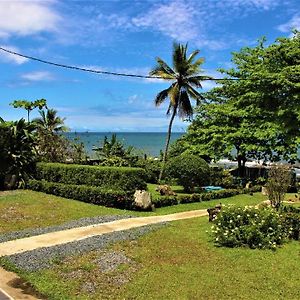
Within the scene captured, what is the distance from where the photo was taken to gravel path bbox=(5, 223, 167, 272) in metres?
10.1

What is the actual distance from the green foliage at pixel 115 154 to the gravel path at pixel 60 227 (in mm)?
11811

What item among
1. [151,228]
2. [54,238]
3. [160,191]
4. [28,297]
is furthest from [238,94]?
[28,297]

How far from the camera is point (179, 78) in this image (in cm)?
3169

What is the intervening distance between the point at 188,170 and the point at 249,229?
1183cm

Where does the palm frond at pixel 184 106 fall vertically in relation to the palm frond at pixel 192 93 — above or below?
below

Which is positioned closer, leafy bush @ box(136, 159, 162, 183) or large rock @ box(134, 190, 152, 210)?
large rock @ box(134, 190, 152, 210)

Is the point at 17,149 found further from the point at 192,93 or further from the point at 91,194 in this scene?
the point at 192,93

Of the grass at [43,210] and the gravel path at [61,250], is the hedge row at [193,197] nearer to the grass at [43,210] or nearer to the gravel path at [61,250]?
the grass at [43,210]

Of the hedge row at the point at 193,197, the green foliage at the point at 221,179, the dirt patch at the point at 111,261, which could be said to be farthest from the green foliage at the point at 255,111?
the dirt patch at the point at 111,261

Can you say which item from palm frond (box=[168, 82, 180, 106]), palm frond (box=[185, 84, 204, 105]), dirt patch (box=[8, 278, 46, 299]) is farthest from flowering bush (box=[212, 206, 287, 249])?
palm frond (box=[185, 84, 204, 105])

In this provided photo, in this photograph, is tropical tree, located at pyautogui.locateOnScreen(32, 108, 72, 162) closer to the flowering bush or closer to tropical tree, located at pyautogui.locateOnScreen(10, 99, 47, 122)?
tropical tree, located at pyautogui.locateOnScreen(10, 99, 47, 122)

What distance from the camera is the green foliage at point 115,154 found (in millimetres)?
28267

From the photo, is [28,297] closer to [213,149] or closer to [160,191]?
[160,191]

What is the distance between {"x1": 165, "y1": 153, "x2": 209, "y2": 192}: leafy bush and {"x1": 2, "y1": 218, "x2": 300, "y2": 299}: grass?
1156 cm
